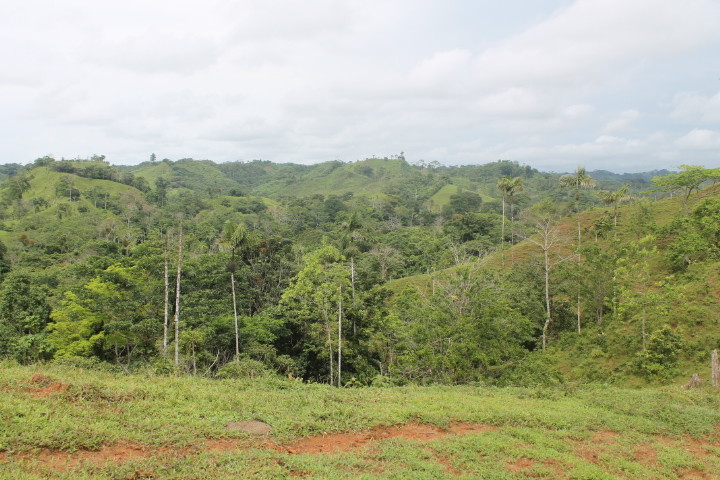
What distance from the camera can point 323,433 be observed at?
28.4ft

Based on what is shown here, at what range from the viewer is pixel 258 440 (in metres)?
8.04

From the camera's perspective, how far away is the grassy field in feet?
22.8

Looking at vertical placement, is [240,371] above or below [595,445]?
below

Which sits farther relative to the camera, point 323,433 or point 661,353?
point 661,353

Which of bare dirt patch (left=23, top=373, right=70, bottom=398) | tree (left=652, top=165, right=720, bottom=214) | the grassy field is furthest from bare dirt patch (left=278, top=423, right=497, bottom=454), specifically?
tree (left=652, top=165, right=720, bottom=214)

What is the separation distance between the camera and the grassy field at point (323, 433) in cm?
696

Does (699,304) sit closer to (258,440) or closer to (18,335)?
(258,440)

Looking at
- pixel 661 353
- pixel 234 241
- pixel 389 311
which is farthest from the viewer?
pixel 389 311

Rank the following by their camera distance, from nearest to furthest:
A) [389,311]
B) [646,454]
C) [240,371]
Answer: [646,454], [240,371], [389,311]

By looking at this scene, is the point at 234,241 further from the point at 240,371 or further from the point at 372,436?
the point at 372,436

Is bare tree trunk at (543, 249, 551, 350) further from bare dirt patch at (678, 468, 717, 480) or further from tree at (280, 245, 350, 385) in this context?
bare dirt patch at (678, 468, 717, 480)

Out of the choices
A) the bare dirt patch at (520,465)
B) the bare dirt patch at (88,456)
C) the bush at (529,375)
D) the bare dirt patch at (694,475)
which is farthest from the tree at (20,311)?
the bare dirt patch at (694,475)

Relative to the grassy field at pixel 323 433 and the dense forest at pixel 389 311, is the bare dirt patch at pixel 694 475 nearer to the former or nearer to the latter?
the grassy field at pixel 323 433

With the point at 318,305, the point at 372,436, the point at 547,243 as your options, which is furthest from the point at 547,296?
the point at 372,436
